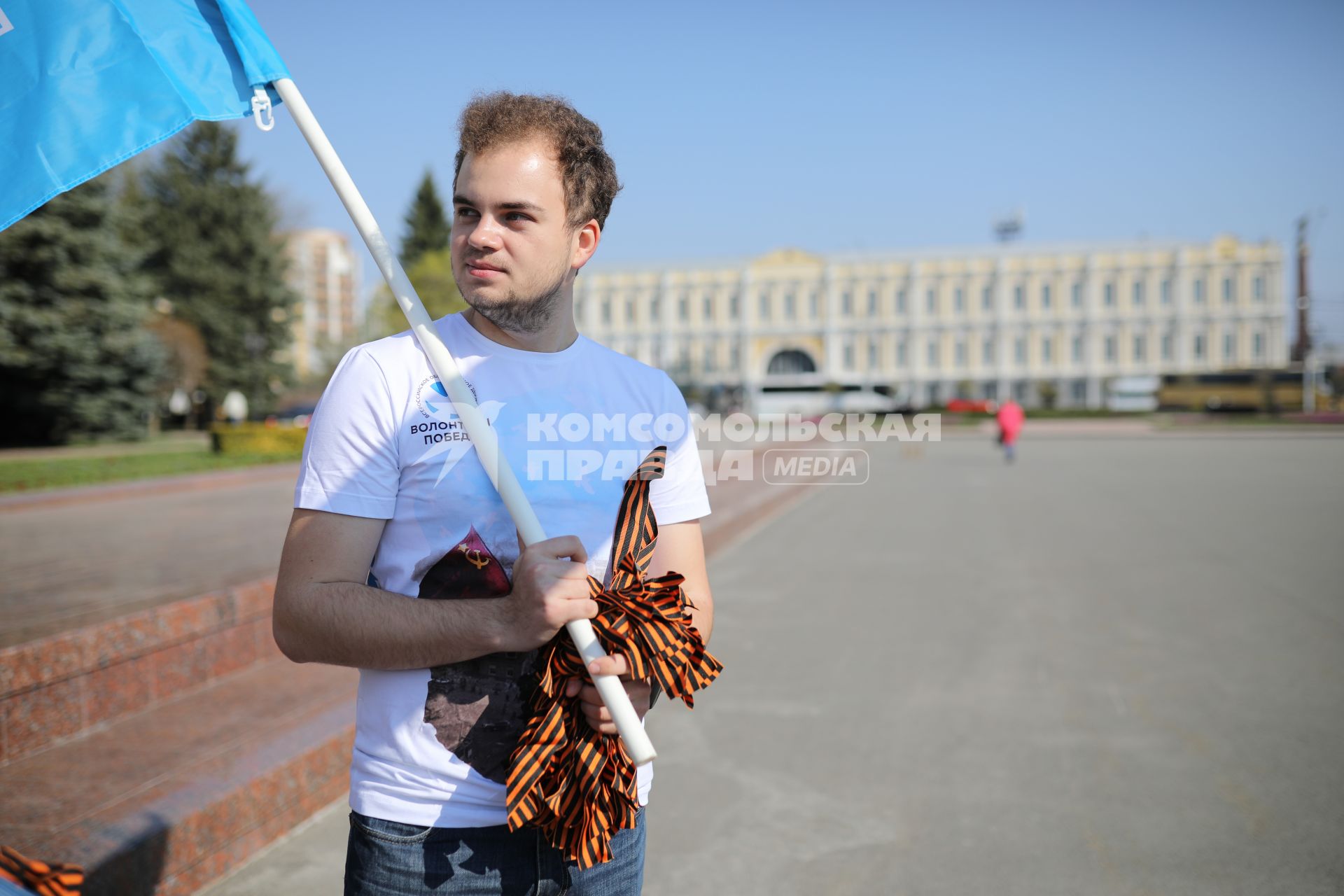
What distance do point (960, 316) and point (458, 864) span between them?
84354 mm

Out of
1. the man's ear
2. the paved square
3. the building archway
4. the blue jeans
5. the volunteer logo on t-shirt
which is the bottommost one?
the paved square

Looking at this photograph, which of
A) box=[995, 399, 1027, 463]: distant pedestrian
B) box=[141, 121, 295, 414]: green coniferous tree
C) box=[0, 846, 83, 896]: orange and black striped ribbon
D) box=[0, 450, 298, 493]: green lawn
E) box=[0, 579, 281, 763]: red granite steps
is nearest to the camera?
box=[0, 846, 83, 896]: orange and black striped ribbon

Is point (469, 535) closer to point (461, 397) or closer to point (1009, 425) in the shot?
point (461, 397)

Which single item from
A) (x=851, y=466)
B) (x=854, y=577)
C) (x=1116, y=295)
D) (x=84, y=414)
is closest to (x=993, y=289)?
(x=1116, y=295)

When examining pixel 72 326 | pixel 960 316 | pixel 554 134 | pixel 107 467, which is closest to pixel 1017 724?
pixel 554 134

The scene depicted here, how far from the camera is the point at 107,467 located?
631 inches

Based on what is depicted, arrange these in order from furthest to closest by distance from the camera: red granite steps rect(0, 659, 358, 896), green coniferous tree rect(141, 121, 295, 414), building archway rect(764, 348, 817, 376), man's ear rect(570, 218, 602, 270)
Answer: building archway rect(764, 348, 817, 376) < green coniferous tree rect(141, 121, 295, 414) < red granite steps rect(0, 659, 358, 896) < man's ear rect(570, 218, 602, 270)

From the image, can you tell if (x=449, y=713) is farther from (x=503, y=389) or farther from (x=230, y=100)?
(x=230, y=100)

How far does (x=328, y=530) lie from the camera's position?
1517mm

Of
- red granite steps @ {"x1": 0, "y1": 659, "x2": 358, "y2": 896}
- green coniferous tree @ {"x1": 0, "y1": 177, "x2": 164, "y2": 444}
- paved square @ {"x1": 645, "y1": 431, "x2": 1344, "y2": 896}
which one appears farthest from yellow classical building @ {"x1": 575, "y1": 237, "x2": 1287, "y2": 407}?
red granite steps @ {"x1": 0, "y1": 659, "x2": 358, "y2": 896}

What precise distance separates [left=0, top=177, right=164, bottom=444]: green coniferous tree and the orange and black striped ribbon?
24.0m

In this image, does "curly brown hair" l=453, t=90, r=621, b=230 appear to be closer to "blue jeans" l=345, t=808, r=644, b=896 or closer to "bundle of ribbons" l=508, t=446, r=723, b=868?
"bundle of ribbons" l=508, t=446, r=723, b=868

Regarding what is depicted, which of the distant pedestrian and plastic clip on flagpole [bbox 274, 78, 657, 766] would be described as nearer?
plastic clip on flagpole [bbox 274, 78, 657, 766]

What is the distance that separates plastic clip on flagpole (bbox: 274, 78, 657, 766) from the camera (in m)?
1.50
